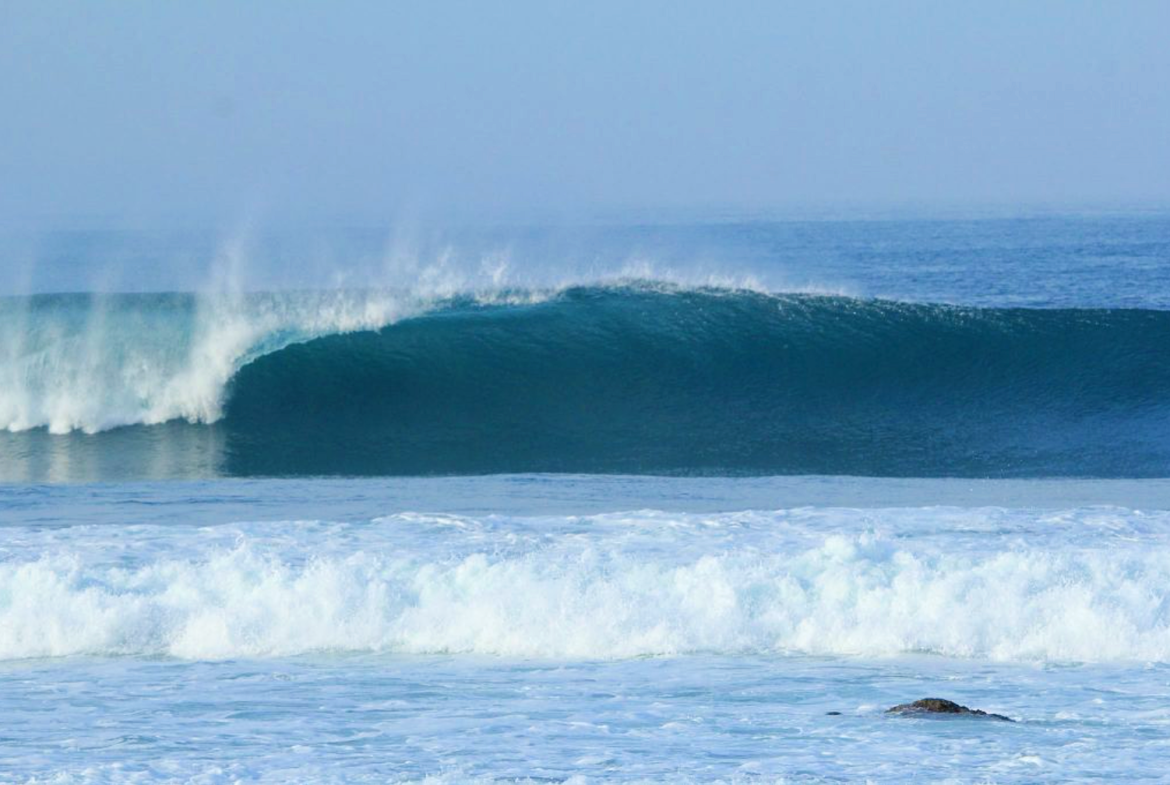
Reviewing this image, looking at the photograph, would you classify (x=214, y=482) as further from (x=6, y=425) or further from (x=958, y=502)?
(x=958, y=502)

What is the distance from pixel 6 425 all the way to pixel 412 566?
27.2 ft

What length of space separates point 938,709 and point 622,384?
10.7 meters

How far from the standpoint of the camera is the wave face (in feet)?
44.7

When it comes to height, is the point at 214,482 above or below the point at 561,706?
above

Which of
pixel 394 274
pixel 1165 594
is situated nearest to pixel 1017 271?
pixel 394 274

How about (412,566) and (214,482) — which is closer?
(412,566)

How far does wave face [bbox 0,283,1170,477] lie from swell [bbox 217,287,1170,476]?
4 centimetres

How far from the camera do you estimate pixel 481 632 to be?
25.1 feet

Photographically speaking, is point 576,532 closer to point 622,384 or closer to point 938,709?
point 938,709

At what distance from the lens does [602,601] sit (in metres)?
7.83

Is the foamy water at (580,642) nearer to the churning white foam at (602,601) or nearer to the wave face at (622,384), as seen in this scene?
the churning white foam at (602,601)

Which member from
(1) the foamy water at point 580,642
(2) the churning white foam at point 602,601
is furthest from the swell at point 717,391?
(2) the churning white foam at point 602,601

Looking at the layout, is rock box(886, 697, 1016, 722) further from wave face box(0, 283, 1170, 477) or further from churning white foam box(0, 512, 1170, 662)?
A: wave face box(0, 283, 1170, 477)

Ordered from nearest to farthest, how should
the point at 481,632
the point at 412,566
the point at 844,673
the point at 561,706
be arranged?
1. the point at 561,706
2. the point at 844,673
3. the point at 481,632
4. the point at 412,566
